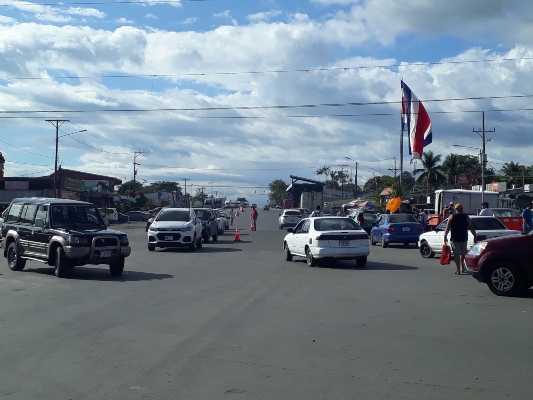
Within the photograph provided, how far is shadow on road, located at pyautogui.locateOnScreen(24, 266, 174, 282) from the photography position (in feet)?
51.5

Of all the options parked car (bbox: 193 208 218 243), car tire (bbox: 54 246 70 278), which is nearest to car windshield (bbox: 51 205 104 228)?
car tire (bbox: 54 246 70 278)

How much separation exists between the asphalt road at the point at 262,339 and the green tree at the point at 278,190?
543 ft

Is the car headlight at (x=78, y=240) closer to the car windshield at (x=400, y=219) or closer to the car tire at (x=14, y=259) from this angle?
the car tire at (x=14, y=259)

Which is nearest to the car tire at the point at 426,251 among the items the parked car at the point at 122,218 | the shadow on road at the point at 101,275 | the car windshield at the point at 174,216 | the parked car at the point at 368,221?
the shadow on road at the point at 101,275

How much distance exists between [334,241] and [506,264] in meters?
6.41

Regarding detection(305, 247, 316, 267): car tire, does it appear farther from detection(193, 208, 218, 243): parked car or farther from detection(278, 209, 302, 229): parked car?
detection(278, 209, 302, 229): parked car

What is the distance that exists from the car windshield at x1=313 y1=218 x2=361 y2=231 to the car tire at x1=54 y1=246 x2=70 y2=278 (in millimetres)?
7071

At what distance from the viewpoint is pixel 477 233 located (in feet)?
63.8

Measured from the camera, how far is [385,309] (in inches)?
435

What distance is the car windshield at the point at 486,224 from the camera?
19734 mm

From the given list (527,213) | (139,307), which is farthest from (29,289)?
(527,213)

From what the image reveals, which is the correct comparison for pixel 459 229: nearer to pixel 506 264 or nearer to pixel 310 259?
pixel 506 264

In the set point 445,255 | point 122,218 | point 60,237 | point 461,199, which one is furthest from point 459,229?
point 122,218

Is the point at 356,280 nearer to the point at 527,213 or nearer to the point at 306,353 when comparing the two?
the point at 306,353
